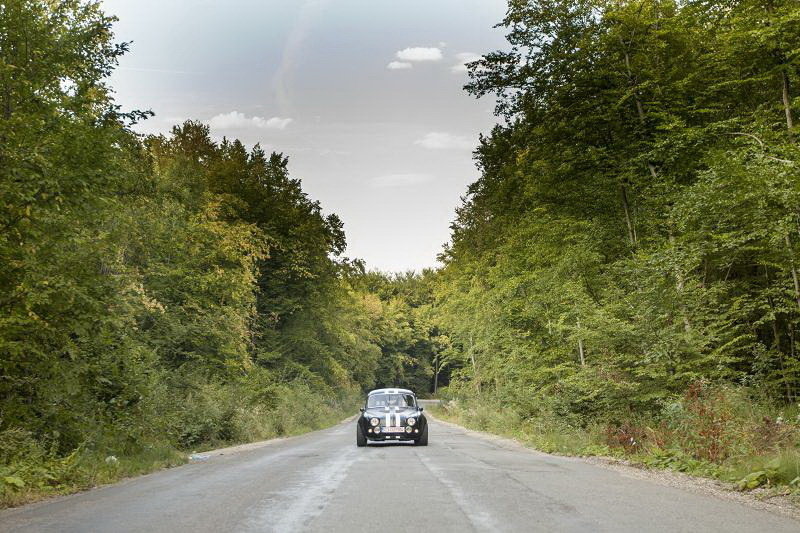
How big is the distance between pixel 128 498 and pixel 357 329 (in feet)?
200

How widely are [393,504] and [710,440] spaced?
24.0ft

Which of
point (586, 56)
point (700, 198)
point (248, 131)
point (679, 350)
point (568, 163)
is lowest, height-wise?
point (679, 350)

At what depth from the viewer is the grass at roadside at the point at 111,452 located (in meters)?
10.3

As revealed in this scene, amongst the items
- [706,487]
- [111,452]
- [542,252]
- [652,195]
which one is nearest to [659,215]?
[652,195]

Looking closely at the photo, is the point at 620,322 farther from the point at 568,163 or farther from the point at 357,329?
the point at 357,329

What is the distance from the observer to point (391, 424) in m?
19.8

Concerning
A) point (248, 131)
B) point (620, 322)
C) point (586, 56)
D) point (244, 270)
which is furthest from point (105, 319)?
point (248, 131)

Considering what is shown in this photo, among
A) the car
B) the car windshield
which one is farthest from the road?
the car windshield

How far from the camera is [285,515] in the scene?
7.39m

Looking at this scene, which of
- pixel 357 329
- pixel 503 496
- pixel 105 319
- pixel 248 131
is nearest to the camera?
pixel 503 496

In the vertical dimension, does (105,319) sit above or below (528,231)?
below

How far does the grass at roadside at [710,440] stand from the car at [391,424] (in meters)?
3.92

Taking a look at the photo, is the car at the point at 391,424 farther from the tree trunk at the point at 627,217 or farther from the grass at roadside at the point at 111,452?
the tree trunk at the point at 627,217

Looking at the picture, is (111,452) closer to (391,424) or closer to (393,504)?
(391,424)
